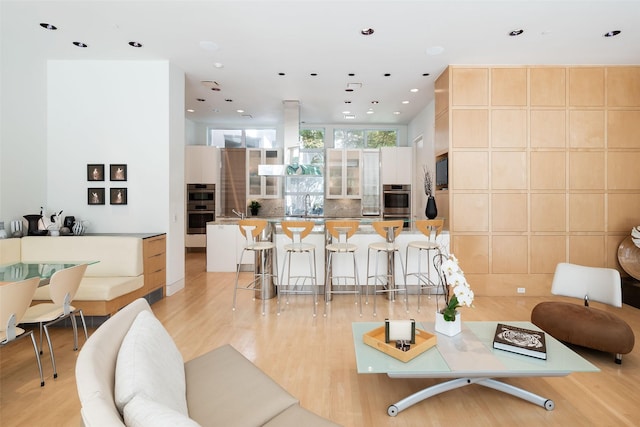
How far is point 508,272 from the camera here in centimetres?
488

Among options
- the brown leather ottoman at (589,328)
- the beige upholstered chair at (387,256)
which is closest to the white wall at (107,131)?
the beige upholstered chair at (387,256)

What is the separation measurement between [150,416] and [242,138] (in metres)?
8.55

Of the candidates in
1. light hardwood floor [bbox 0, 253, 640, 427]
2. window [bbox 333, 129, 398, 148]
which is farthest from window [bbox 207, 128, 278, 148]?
light hardwood floor [bbox 0, 253, 640, 427]

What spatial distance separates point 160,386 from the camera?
1263 millimetres

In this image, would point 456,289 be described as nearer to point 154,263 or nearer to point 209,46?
point 154,263

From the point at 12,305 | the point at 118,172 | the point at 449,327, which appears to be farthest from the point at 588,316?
the point at 118,172

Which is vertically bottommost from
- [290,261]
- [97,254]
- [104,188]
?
[290,261]

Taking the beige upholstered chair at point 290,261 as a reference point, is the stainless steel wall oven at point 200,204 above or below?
above

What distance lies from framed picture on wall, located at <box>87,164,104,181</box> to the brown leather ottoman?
5.56m

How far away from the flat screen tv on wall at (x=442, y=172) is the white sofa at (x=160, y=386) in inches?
164

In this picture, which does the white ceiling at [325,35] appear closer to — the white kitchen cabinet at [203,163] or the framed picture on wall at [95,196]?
the framed picture on wall at [95,196]

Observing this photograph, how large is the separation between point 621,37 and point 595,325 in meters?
3.41

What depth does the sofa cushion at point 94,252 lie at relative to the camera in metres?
3.94

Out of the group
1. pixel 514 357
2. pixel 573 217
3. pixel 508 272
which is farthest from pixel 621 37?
pixel 514 357
